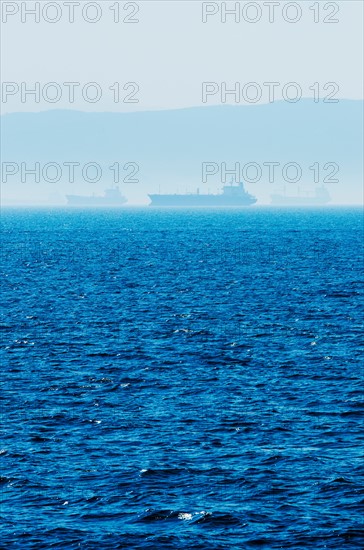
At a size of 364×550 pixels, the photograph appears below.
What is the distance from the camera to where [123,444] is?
1469 inches

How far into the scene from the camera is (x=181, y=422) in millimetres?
40375

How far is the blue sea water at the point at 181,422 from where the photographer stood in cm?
2950

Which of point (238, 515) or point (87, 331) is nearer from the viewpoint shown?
point (238, 515)

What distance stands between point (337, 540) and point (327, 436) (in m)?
10.2

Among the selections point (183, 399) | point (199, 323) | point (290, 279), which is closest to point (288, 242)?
point (290, 279)

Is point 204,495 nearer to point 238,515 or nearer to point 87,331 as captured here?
point 238,515

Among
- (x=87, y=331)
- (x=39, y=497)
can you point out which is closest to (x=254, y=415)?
(x=39, y=497)

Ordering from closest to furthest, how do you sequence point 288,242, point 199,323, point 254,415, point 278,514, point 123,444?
point 278,514 < point 123,444 < point 254,415 < point 199,323 < point 288,242

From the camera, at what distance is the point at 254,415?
4153 cm

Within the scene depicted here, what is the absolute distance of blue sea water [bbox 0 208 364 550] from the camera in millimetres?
29500

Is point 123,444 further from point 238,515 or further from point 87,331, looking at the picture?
point 87,331

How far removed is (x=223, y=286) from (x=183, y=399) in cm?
5404

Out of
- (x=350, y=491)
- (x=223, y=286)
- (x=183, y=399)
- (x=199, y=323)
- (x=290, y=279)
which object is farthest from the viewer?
(x=290, y=279)

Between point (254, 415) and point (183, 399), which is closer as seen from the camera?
point (254, 415)
